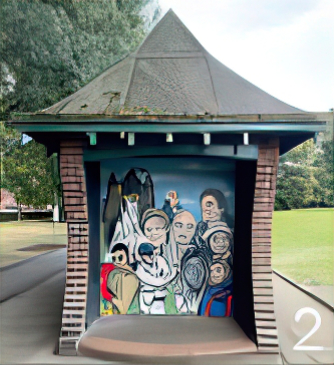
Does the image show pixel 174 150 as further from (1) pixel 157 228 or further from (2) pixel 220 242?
(2) pixel 220 242

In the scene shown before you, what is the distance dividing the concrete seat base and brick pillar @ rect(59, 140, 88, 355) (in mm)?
243

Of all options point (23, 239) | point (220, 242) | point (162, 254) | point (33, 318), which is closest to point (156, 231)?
point (162, 254)

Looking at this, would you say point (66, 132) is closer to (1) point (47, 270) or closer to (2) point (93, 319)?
(2) point (93, 319)

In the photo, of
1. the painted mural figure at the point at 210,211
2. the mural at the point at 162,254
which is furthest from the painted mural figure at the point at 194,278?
the painted mural figure at the point at 210,211

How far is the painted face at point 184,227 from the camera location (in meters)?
5.60

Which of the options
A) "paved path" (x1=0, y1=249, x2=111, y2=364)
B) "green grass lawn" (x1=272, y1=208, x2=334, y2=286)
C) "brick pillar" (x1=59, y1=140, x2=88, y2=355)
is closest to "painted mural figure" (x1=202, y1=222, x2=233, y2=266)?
"brick pillar" (x1=59, y1=140, x2=88, y2=355)

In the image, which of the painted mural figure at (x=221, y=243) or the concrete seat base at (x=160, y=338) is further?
the painted mural figure at (x=221, y=243)

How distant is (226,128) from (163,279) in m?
2.61

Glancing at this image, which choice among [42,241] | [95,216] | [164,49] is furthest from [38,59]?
[42,241]

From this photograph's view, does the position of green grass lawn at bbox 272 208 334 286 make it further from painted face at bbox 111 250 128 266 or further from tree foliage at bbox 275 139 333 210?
painted face at bbox 111 250 128 266

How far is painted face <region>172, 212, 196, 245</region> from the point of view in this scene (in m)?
5.60

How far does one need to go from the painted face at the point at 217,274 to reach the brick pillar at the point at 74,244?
192 centimetres

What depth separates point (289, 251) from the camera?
23469 mm

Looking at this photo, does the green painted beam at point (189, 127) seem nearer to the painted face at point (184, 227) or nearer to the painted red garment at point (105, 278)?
the painted face at point (184, 227)
